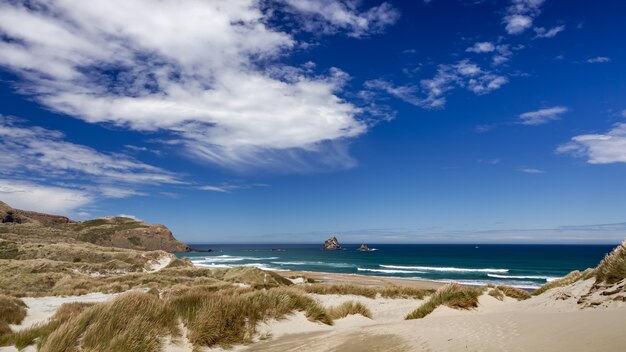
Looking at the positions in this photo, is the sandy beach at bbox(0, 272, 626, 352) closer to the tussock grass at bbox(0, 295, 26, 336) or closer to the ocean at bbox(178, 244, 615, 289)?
the tussock grass at bbox(0, 295, 26, 336)

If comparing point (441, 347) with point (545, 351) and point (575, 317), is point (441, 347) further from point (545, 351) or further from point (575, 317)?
point (575, 317)

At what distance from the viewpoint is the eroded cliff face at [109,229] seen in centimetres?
10375

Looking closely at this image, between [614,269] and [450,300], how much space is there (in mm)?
5659

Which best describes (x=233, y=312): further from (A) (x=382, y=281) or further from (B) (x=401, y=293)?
(A) (x=382, y=281)

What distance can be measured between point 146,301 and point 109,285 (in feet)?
58.7

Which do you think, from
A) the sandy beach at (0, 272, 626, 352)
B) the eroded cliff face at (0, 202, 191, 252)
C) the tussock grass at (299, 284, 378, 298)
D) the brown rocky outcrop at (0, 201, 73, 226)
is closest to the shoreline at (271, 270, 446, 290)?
the tussock grass at (299, 284, 378, 298)

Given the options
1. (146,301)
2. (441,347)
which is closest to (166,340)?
(146,301)

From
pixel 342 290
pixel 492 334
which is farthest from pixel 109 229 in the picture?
pixel 492 334

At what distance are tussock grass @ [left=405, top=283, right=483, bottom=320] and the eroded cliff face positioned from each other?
10899cm

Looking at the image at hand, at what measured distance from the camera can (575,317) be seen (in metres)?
6.43

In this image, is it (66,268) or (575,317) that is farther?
(66,268)

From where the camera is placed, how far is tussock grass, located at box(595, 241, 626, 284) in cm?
788

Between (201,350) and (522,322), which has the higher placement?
(522,322)

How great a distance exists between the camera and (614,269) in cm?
811
